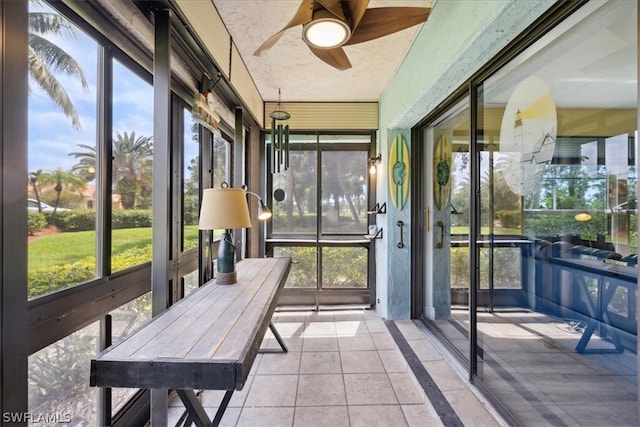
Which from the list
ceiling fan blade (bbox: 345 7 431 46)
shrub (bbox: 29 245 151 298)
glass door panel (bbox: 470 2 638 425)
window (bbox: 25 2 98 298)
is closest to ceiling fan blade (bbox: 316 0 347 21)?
ceiling fan blade (bbox: 345 7 431 46)

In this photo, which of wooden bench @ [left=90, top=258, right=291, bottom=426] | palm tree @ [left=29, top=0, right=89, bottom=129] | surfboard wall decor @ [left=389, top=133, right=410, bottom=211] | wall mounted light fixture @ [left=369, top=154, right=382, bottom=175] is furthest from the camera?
wall mounted light fixture @ [left=369, top=154, right=382, bottom=175]

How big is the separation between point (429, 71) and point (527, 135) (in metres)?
0.98

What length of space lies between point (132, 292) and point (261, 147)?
3.11 m

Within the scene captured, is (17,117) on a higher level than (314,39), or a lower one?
lower

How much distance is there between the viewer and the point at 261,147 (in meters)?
4.50

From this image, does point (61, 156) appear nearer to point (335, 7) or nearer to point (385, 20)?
point (335, 7)

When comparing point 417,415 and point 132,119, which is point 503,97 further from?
point 132,119

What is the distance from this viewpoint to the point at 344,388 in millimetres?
2426

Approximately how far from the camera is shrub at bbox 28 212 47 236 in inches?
46.5

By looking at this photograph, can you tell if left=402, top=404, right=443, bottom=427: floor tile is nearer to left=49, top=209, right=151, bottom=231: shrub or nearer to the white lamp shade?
the white lamp shade

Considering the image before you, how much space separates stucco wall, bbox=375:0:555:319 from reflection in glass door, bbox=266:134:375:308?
1.24ft

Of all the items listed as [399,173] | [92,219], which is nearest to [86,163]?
[92,219]

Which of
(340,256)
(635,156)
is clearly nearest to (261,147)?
(340,256)

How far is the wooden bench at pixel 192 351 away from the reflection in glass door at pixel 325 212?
271 centimetres
